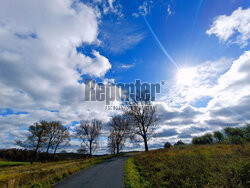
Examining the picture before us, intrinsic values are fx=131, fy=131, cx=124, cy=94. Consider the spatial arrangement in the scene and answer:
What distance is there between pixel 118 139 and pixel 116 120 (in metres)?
6.56

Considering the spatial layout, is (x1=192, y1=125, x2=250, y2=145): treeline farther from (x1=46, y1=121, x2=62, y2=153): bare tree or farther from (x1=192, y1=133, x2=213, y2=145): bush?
(x1=46, y1=121, x2=62, y2=153): bare tree

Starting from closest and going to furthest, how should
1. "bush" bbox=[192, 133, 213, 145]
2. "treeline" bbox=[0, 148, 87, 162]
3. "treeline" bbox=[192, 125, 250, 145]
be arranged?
"treeline" bbox=[192, 125, 250, 145] → "bush" bbox=[192, 133, 213, 145] → "treeline" bbox=[0, 148, 87, 162]

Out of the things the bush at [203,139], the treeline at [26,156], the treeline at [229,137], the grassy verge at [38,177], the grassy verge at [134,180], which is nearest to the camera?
the grassy verge at [134,180]

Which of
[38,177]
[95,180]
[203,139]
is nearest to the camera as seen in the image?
[95,180]

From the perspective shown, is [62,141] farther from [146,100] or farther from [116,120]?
[146,100]

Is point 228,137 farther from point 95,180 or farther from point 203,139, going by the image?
point 95,180

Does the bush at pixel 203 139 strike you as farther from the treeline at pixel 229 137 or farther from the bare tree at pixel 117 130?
the bare tree at pixel 117 130

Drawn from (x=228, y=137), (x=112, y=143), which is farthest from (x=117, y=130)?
(x=228, y=137)

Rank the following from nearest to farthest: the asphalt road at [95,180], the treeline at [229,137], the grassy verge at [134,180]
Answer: the grassy verge at [134,180] < the asphalt road at [95,180] < the treeline at [229,137]

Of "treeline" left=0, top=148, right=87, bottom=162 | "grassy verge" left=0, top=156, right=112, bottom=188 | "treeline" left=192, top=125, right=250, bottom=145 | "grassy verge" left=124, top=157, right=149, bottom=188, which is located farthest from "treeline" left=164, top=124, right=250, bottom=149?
"treeline" left=0, top=148, right=87, bottom=162

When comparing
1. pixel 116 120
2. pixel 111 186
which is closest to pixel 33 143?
pixel 116 120

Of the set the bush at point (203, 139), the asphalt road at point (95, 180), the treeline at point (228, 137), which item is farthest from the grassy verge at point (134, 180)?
the bush at point (203, 139)

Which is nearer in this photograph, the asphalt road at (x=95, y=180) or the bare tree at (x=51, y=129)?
the asphalt road at (x=95, y=180)

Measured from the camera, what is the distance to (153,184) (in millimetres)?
7152
